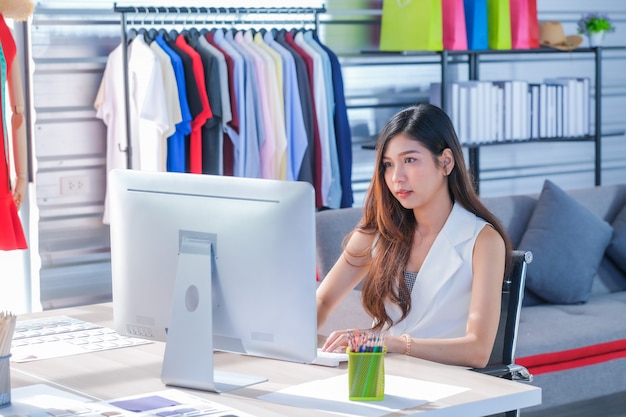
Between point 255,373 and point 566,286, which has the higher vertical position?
point 255,373

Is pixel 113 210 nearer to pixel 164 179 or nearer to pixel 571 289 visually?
pixel 164 179

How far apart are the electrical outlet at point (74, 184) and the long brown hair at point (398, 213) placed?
7.98 feet

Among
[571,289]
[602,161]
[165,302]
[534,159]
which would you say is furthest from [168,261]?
[602,161]

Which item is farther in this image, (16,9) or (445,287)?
(16,9)

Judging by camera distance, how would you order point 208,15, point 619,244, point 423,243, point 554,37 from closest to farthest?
point 423,243, point 619,244, point 208,15, point 554,37

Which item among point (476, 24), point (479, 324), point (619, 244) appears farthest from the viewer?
point (476, 24)

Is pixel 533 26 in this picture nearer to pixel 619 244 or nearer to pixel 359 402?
pixel 619 244

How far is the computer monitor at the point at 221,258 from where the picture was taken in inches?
85.3

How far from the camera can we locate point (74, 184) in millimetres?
5078

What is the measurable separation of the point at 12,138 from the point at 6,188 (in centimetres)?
25

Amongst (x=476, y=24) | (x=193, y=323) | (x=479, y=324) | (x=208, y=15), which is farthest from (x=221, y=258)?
(x=476, y=24)

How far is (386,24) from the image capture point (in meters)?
5.76

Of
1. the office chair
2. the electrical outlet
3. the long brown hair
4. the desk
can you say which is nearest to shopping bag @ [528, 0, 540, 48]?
the electrical outlet

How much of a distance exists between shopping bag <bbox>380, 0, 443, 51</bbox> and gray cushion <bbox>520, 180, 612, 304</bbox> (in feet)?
4.11
